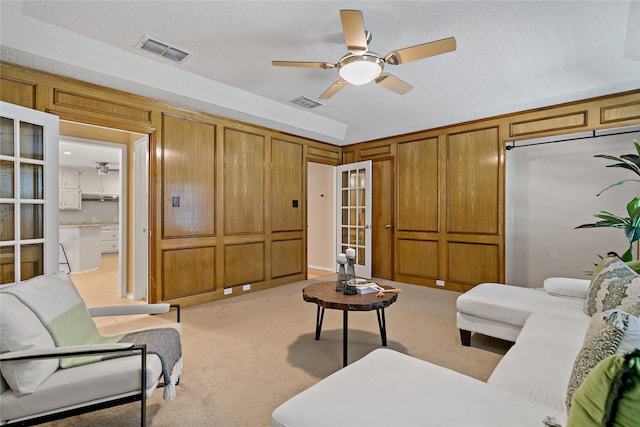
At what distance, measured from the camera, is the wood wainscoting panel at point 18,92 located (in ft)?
9.33

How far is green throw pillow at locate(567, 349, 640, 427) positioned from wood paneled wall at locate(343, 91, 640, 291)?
13.7ft

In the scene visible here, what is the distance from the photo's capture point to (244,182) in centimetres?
476

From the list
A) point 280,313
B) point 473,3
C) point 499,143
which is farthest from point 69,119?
point 499,143

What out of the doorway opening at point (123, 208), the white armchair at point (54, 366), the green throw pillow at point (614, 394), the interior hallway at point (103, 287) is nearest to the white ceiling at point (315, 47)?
the doorway opening at point (123, 208)

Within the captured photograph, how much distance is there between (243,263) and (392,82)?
317 centimetres

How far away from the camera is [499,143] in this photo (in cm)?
454

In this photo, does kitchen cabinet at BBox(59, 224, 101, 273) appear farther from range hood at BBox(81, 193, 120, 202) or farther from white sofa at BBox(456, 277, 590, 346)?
white sofa at BBox(456, 277, 590, 346)

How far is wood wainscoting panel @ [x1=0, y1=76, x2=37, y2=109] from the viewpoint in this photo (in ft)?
9.33

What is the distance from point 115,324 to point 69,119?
2.19 metres

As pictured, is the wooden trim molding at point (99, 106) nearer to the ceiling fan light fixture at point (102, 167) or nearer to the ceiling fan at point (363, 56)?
the ceiling fan at point (363, 56)

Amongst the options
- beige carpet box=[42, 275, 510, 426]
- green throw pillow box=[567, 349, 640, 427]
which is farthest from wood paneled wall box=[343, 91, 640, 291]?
green throw pillow box=[567, 349, 640, 427]

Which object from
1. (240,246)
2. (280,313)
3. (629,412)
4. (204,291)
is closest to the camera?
(629,412)

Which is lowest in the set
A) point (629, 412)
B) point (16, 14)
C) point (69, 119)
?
point (629, 412)

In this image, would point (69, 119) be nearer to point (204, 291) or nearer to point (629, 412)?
point (204, 291)
